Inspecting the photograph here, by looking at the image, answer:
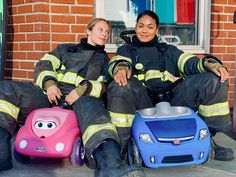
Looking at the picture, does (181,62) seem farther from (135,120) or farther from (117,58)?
(135,120)

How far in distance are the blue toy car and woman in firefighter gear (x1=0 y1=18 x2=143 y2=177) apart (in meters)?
0.19

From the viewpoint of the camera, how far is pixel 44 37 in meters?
4.59

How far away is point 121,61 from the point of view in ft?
11.9

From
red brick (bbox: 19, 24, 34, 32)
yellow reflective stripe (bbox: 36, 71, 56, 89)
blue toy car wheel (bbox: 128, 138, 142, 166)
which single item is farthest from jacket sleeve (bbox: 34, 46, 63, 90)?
blue toy car wheel (bbox: 128, 138, 142, 166)

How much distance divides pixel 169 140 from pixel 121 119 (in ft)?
1.45

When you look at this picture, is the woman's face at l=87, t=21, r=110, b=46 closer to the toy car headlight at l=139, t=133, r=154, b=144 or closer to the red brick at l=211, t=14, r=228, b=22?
the toy car headlight at l=139, t=133, r=154, b=144

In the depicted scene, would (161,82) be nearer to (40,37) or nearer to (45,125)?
(45,125)

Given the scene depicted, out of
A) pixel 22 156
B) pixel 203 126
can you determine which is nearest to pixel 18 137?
pixel 22 156

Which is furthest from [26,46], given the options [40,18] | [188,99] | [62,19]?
[188,99]

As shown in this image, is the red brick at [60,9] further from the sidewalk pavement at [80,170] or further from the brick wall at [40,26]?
the sidewalk pavement at [80,170]

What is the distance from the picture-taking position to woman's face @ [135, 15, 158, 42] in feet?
13.3

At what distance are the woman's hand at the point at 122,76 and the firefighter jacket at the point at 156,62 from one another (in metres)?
0.43

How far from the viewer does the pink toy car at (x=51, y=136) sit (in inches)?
132

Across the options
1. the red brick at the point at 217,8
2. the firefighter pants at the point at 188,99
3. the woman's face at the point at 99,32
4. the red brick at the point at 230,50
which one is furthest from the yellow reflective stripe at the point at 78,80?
the red brick at the point at 230,50
